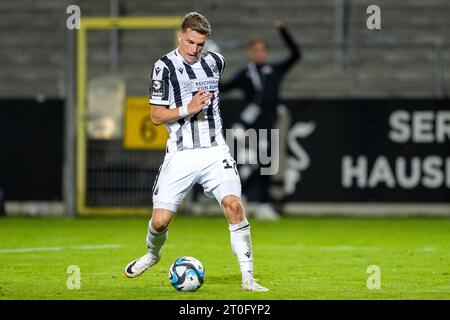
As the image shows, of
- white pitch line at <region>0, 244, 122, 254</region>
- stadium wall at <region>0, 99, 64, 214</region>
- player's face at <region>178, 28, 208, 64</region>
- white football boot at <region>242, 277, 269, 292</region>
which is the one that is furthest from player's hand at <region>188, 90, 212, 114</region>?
stadium wall at <region>0, 99, 64, 214</region>

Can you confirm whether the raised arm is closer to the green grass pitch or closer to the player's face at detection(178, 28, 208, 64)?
the green grass pitch

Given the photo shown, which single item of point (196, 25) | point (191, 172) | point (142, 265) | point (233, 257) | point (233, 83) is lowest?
point (233, 257)

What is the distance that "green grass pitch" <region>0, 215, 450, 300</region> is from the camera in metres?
8.77

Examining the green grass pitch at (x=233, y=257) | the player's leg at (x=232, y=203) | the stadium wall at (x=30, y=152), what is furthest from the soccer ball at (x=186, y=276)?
the stadium wall at (x=30, y=152)

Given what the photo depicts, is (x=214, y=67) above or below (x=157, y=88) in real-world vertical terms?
above

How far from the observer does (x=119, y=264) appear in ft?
35.7

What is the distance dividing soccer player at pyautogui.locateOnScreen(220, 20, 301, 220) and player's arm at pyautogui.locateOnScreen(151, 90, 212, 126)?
753 cm

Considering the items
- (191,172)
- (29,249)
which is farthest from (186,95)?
(29,249)

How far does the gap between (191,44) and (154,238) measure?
149 cm

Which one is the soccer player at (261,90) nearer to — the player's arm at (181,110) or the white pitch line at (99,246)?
the white pitch line at (99,246)

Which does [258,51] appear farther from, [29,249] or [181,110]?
[181,110]

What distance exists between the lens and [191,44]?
895cm
